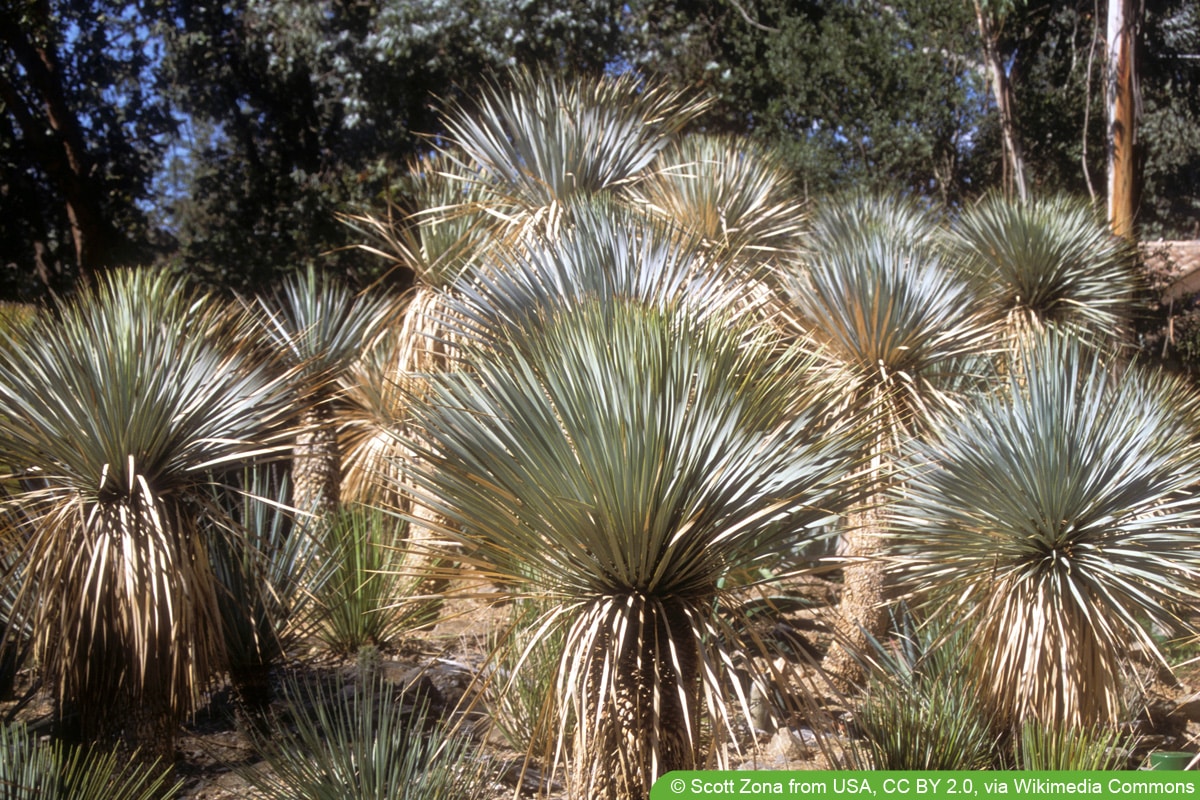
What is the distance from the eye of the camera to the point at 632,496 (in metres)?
3.71

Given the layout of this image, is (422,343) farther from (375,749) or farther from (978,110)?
(978,110)

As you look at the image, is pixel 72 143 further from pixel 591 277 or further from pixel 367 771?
pixel 367 771

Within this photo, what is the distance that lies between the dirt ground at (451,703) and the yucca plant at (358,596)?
17cm

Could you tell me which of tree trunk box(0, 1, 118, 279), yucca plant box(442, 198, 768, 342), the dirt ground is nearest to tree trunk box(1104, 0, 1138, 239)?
the dirt ground

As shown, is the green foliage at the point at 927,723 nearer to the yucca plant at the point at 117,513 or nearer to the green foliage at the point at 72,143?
the yucca plant at the point at 117,513

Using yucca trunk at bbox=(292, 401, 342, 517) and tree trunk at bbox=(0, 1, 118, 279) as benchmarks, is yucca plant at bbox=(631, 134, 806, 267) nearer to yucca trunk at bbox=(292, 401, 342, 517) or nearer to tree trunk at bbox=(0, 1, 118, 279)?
yucca trunk at bbox=(292, 401, 342, 517)

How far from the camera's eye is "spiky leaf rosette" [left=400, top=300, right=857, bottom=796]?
375cm

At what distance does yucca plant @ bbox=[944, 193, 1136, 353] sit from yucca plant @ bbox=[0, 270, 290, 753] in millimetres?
7052

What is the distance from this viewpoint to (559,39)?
1394 cm

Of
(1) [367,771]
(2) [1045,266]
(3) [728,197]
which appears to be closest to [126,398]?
(1) [367,771]

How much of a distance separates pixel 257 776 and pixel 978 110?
14838 millimetres

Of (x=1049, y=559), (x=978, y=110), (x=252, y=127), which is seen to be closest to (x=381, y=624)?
(x=1049, y=559)

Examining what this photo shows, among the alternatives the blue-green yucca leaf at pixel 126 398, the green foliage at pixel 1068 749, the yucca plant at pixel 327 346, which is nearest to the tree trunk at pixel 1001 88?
the yucca plant at pixel 327 346

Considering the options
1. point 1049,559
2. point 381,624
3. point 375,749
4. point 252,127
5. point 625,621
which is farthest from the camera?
point 252,127
